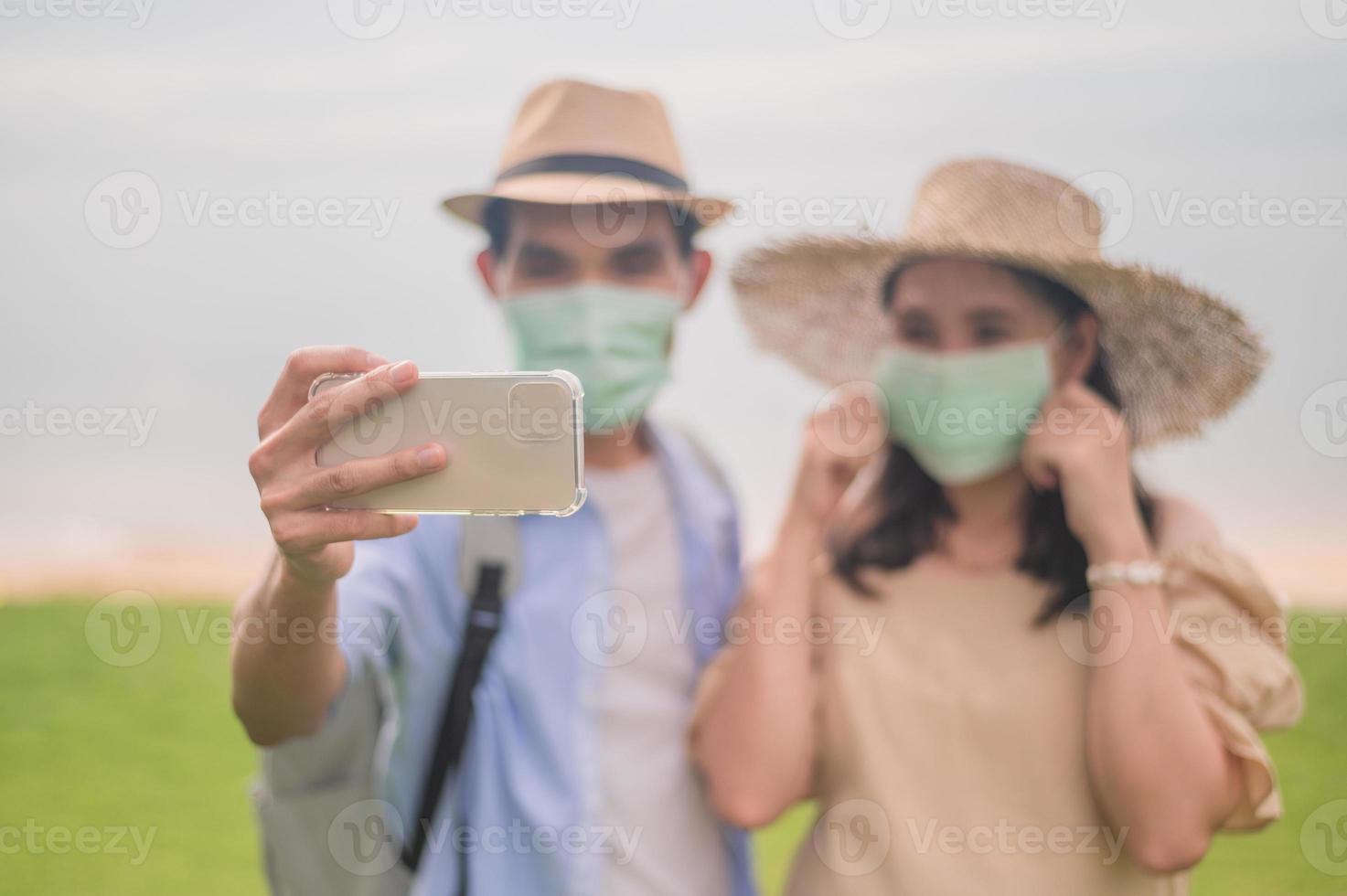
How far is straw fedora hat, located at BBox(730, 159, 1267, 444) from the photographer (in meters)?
2.17

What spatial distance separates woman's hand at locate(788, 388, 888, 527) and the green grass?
1932 mm

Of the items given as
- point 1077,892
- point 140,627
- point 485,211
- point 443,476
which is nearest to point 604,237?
point 485,211

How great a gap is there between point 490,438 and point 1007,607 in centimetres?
109

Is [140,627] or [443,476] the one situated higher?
[443,476]

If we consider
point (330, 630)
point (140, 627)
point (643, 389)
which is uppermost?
point (643, 389)

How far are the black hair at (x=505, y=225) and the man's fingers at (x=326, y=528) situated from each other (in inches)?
36.0

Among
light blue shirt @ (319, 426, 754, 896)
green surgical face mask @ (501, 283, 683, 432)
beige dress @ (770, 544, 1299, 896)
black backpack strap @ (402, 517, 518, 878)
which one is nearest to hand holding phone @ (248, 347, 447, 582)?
light blue shirt @ (319, 426, 754, 896)

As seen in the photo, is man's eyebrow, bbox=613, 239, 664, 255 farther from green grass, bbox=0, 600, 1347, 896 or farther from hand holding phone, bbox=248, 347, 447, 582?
green grass, bbox=0, 600, 1347, 896

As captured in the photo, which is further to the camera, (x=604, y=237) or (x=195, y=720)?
(x=195, y=720)

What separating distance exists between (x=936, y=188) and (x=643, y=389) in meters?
0.69

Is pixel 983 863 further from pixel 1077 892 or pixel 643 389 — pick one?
pixel 643 389

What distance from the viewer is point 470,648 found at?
2.04 meters

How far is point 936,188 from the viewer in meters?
2.31

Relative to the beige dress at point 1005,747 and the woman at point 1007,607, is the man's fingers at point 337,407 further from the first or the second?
the beige dress at point 1005,747
